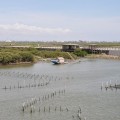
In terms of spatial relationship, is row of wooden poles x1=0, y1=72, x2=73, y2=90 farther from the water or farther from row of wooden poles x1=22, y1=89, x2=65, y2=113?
row of wooden poles x1=22, y1=89, x2=65, y2=113

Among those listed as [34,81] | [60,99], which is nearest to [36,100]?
A: [60,99]

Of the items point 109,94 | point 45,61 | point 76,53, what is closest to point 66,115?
point 109,94

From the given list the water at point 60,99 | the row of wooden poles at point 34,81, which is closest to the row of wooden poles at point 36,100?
the water at point 60,99

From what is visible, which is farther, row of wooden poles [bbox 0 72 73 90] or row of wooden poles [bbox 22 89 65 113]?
row of wooden poles [bbox 0 72 73 90]

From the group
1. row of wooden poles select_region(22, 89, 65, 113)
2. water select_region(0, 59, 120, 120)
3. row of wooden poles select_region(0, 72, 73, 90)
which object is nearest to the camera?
water select_region(0, 59, 120, 120)

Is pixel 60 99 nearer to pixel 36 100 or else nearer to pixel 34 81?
pixel 36 100

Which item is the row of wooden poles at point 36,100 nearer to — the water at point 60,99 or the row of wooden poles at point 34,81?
the water at point 60,99

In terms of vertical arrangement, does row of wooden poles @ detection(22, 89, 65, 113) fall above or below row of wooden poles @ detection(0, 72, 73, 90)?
below

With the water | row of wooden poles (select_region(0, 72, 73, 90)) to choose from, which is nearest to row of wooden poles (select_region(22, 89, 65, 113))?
the water

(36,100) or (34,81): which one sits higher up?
(34,81)

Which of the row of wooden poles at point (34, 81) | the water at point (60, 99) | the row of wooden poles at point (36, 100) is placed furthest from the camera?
the row of wooden poles at point (34, 81)

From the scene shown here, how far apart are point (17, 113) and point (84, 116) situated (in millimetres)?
6026

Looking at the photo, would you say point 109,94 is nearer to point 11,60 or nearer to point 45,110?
point 45,110

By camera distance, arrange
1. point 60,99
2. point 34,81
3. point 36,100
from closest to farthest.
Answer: point 36,100, point 60,99, point 34,81
